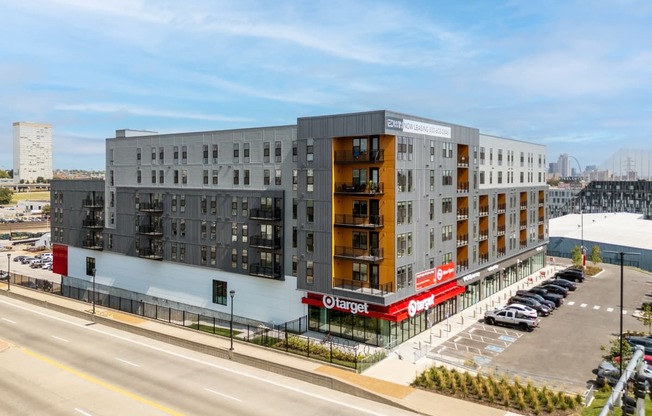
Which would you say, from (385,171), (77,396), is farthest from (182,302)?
(385,171)

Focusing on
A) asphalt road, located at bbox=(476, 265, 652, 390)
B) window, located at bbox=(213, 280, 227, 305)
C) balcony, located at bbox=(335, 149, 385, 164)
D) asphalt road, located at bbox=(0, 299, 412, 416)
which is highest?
balcony, located at bbox=(335, 149, 385, 164)

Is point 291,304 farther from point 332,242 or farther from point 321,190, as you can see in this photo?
point 321,190

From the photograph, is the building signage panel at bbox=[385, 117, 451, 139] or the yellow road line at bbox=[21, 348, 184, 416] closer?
the yellow road line at bbox=[21, 348, 184, 416]

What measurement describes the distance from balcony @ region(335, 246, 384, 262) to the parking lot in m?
8.74

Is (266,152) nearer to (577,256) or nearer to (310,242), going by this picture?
(310,242)

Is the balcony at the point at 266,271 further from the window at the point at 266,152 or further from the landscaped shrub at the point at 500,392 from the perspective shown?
the landscaped shrub at the point at 500,392

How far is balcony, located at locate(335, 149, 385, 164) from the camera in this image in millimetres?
39250

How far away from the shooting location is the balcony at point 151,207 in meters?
57.5

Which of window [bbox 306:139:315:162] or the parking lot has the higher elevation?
window [bbox 306:139:315:162]

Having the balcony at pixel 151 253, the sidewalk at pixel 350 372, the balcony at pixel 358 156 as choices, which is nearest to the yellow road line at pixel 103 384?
the sidewalk at pixel 350 372

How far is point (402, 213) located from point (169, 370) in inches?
847

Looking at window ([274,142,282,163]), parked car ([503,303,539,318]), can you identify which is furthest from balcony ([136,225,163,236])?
parked car ([503,303,539,318])

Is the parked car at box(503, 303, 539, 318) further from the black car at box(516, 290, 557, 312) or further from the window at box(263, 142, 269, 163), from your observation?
the window at box(263, 142, 269, 163)

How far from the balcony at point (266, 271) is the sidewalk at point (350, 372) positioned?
824cm
